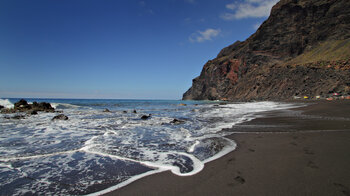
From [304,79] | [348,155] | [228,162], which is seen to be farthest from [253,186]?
[304,79]

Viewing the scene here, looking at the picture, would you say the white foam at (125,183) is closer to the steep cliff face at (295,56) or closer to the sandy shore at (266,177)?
the sandy shore at (266,177)

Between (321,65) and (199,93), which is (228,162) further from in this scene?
(199,93)

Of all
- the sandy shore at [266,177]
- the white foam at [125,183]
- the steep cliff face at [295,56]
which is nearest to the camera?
the sandy shore at [266,177]

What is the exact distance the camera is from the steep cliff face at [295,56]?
3809cm

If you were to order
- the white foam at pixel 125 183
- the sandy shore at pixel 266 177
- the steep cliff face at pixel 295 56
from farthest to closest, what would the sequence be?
the steep cliff face at pixel 295 56
the white foam at pixel 125 183
the sandy shore at pixel 266 177

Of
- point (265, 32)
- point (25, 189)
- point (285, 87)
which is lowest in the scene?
point (25, 189)

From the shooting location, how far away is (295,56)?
6053 centimetres

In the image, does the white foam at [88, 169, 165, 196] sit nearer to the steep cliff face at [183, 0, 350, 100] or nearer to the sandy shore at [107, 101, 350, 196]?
the sandy shore at [107, 101, 350, 196]

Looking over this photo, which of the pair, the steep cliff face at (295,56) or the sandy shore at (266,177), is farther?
the steep cliff face at (295,56)

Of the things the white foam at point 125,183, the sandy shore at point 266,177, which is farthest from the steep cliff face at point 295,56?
the white foam at point 125,183

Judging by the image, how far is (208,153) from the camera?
400 cm

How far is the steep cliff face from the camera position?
125ft

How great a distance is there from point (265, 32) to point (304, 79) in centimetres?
3494

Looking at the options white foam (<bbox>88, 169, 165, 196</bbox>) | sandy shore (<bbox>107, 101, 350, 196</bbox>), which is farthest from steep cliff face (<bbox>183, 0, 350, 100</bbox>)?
white foam (<bbox>88, 169, 165, 196</bbox>)
